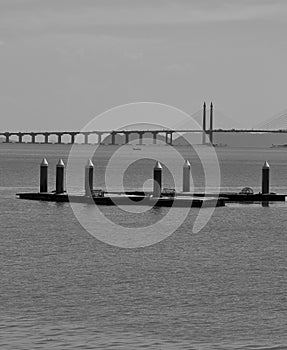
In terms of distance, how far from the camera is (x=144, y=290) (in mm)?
25781

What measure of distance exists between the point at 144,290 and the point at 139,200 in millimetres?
21738

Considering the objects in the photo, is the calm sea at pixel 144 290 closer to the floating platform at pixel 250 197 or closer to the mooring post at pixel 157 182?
the mooring post at pixel 157 182

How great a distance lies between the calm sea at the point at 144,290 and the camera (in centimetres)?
2120

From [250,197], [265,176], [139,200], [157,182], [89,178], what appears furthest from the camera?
[250,197]

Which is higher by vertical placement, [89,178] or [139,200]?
[89,178]

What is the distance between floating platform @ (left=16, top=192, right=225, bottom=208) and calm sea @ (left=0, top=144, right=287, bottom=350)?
19.1ft

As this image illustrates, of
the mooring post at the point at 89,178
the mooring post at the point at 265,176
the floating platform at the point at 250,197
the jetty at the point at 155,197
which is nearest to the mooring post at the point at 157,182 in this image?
the jetty at the point at 155,197

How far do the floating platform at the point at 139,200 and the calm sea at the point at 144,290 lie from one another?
19.1 feet

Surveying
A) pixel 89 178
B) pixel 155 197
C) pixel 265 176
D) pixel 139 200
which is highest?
pixel 265 176

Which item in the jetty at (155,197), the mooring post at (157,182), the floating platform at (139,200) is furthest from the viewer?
the mooring post at (157,182)

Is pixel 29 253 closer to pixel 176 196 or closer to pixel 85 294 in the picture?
pixel 85 294

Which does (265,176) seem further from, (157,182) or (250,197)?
(157,182)

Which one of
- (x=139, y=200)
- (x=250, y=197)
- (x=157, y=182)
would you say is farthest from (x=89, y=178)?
(x=250, y=197)

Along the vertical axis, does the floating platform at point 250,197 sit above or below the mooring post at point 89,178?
below
